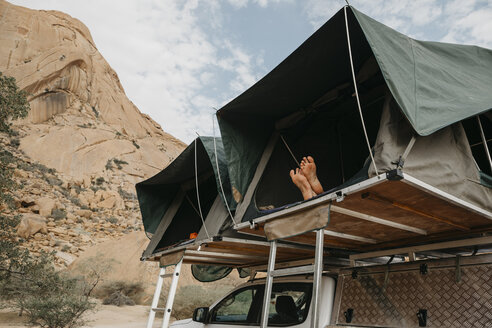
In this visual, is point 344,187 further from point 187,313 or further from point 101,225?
point 101,225

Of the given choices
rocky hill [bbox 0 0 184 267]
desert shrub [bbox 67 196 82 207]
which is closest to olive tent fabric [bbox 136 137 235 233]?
rocky hill [bbox 0 0 184 267]

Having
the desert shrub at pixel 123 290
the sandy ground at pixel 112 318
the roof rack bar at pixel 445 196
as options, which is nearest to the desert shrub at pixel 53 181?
the desert shrub at pixel 123 290

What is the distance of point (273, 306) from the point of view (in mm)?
3779

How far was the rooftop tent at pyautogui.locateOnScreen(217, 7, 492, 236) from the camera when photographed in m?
2.62

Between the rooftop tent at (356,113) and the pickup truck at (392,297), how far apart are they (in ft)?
2.08

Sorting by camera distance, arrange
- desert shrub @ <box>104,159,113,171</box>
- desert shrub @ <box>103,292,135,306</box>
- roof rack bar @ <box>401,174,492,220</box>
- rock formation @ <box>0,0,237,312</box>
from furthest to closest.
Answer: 1. desert shrub @ <box>104,159,113,171</box>
2. rock formation @ <box>0,0,237,312</box>
3. desert shrub @ <box>103,292,135,306</box>
4. roof rack bar @ <box>401,174,492,220</box>

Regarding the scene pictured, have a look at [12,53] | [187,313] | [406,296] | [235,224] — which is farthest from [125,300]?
[12,53]

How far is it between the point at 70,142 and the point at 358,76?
34.6 m

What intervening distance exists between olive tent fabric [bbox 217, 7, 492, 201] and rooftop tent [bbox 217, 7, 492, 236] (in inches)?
0.4

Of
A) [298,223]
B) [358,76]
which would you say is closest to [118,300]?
[298,223]

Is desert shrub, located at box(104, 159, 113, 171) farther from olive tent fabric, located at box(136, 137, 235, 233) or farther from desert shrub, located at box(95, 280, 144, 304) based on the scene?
olive tent fabric, located at box(136, 137, 235, 233)

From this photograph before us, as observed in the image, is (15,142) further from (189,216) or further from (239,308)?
(239,308)

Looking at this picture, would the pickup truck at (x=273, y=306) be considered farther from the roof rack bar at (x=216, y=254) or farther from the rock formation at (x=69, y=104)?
the rock formation at (x=69, y=104)

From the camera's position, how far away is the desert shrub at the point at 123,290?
1584 centimetres
